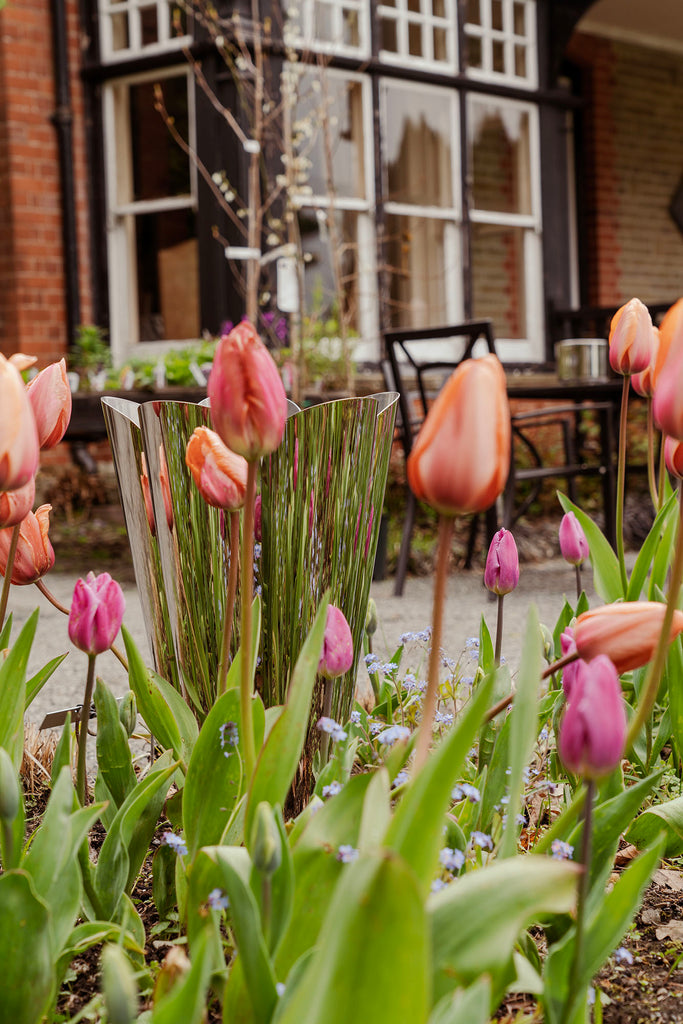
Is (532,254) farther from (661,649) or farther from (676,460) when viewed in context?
(661,649)

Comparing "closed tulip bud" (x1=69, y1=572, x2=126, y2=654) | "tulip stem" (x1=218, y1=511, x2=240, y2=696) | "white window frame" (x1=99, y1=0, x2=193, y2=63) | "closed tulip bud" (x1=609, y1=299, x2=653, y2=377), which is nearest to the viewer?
"closed tulip bud" (x1=69, y1=572, x2=126, y2=654)

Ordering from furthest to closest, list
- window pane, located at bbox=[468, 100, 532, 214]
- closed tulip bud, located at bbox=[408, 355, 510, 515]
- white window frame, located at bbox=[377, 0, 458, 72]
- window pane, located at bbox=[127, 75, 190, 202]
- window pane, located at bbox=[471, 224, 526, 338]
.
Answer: window pane, located at bbox=[471, 224, 526, 338] < window pane, located at bbox=[468, 100, 532, 214] < white window frame, located at bbox=[377, 0, 458, 72] < window pane, located at bbox=[127, 75, 190, 202] < closed tulip bud, located at bbox=[408, 355, 510, 515]

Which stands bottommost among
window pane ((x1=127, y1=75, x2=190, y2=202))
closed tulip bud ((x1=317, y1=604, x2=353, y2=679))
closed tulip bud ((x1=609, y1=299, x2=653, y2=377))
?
closed tulip bud ((x1=317, y1=604, x2=353, y2=679))

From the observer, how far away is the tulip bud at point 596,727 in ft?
2.28

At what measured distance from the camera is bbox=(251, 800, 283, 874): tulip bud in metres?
0.72

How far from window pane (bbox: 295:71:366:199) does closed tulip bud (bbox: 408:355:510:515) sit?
6786 millimetres

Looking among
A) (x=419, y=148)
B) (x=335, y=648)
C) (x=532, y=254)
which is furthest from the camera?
(x=532, y=254)

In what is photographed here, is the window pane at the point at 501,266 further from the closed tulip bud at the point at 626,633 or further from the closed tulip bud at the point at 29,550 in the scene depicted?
the closed tulip bud at the point at 626,633

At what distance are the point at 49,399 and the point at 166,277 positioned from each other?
661 cm

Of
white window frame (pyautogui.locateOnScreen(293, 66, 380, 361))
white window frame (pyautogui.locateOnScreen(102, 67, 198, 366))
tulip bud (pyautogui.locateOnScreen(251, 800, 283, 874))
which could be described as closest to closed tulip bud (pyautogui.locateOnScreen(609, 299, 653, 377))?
tulip bud (pyautogui.locateOnScreen(251, 800, 283, 874))

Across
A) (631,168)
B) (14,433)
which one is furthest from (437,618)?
(631,168)

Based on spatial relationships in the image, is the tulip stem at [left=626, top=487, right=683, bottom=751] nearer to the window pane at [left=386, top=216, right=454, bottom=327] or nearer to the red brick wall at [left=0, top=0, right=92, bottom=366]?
the red brick wall at [left=0, top=0, right=92, bottom=366]

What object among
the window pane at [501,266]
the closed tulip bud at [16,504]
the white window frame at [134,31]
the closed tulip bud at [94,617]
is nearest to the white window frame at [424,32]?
the window pane at [501,266]

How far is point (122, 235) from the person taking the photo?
759cm
